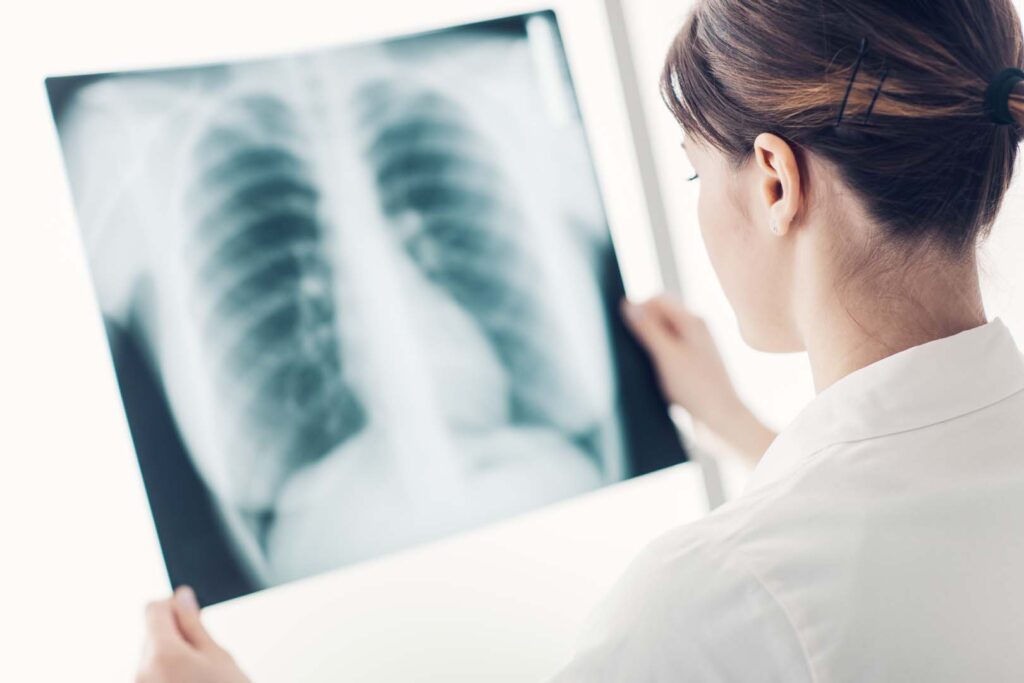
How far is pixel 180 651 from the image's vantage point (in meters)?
0.90

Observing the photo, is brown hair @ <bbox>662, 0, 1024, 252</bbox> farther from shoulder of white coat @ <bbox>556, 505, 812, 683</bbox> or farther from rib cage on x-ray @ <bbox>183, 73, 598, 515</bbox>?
rib cage on x-ray @ <bbox>183, 73, 598, 515</bbox>

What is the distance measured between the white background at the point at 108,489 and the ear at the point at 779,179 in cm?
30

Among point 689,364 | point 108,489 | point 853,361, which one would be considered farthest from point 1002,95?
point 108,489

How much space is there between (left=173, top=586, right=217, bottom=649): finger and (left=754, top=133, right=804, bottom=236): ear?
0.60 meters

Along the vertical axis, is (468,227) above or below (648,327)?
above

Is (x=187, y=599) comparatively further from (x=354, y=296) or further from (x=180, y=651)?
(x=354, y=296)

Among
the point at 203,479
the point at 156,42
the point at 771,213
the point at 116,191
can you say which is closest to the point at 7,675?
the point at 203,479

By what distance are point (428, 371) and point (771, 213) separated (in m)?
0.45

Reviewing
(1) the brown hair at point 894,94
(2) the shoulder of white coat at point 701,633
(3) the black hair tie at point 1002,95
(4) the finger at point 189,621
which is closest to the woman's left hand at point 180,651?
(4) the finger at point 189,621

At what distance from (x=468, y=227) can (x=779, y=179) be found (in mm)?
438

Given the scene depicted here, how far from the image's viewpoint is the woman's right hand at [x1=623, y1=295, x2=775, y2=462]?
47.4 inches

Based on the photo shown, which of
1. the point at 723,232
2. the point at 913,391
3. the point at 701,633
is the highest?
the point at 723,232

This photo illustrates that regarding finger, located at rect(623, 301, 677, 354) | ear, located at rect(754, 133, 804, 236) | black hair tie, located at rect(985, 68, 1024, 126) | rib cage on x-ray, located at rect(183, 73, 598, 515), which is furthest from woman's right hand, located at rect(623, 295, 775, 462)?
black hair tie, located at rect(985, 68, 1024, 126)

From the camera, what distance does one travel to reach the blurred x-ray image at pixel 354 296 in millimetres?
1012
